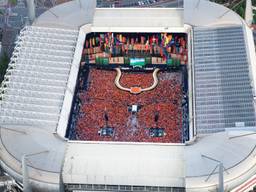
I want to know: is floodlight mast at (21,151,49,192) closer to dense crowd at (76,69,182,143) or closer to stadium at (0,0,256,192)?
stadium at (0,0,256,192)

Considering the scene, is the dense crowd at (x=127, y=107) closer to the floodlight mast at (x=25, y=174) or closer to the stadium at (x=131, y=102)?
the stadium at (x=131, y=102)

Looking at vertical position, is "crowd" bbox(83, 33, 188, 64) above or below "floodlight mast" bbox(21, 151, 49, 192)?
above

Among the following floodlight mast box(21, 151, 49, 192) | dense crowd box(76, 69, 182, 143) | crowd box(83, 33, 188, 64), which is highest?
crowd box(83, 33, 188, 64)

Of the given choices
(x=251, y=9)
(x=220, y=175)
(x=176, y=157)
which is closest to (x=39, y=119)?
(x=176, y=157)

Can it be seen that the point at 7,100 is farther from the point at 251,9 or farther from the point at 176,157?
the point at 251,9

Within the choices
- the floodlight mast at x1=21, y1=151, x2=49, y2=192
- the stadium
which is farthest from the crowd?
the floodlight mast at x1=21, y1=151, x2=49, y2=192

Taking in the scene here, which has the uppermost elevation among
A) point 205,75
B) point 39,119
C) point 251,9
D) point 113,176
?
point 251,9
